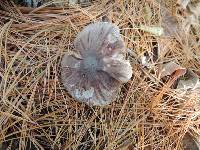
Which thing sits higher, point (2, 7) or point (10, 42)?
point (2, 7)

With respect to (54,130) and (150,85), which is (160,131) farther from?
(54,130)

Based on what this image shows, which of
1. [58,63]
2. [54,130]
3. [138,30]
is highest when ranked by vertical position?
[138,30]

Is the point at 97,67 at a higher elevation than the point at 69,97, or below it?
higher

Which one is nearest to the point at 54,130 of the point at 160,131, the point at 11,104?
the point at 11,104

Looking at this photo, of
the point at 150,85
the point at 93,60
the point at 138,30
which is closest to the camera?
the point at 93,60

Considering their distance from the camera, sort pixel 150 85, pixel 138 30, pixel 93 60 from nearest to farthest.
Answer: pixel 93 60
pixel 150 85
pixel 138 30

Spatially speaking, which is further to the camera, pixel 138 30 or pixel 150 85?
pixel 138 30

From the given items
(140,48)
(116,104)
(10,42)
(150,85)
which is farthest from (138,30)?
(10,42)
